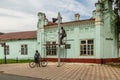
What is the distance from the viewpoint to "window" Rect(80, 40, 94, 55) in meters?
26.8

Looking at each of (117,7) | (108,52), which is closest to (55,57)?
(108,52)

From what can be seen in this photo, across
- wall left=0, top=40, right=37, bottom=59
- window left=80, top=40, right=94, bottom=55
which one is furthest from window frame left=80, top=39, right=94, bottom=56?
wall left=0, top=40, right=37, bottom=59

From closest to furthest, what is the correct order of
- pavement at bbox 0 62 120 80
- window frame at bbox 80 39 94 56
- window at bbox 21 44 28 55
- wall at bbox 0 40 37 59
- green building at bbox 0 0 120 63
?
pavement at bbox 0 62 120 80 → green building at bbox 0 0 120 63 → window frame at bbox 80 39 94 56 → wall at bbox 0 40 37 59 → window at bbox 21 44 28 55

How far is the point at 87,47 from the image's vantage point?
88.6 feet

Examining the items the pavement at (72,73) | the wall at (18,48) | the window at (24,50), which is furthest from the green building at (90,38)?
the window at (24,50)

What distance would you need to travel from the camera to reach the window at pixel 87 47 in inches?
1053

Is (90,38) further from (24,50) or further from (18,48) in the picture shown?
(18,48)

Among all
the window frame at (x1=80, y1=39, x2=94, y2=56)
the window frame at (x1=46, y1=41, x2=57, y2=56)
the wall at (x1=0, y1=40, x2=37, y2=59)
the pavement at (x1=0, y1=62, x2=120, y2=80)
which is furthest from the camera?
the wall at (x1=0, y1=40, x2=37, y2=59)

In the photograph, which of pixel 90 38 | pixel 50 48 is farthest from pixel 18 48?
pixel 90 38

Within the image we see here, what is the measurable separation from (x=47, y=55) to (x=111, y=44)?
8648 mm

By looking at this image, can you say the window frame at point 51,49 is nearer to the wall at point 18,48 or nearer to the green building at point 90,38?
the green building at point 90,38

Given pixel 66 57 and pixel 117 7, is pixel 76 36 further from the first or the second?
pixel 117 7

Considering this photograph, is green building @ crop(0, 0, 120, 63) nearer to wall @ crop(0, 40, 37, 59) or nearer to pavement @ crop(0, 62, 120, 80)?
wall @ crop(0, 40, 37, 59)

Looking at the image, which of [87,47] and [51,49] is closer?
[87,47]
